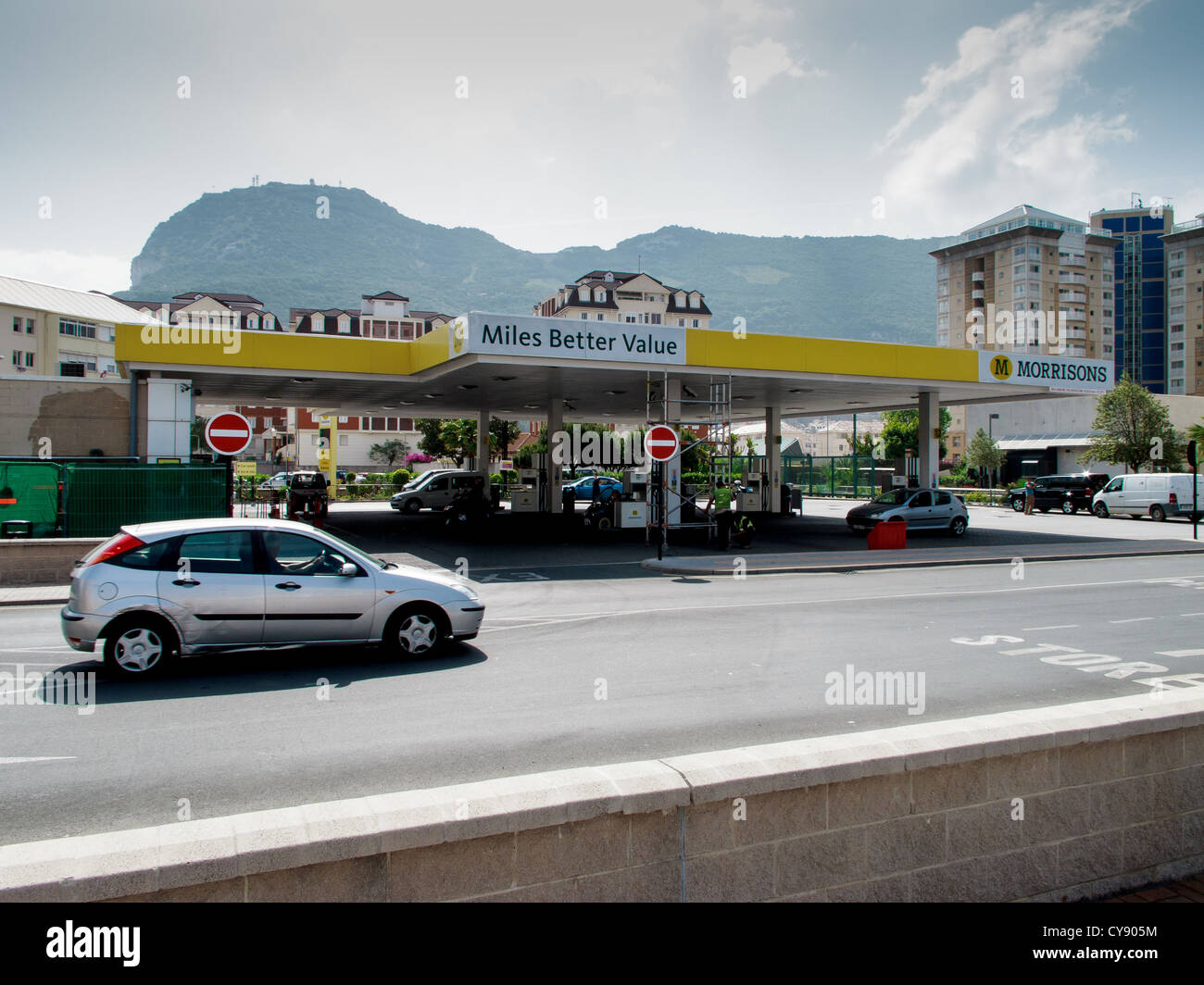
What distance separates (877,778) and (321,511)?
80.8ft

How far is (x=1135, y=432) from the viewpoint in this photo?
4759 cm

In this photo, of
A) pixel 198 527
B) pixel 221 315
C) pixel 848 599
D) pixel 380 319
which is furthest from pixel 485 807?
pixel 380 319

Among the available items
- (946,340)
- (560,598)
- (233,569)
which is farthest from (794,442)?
(233,569)

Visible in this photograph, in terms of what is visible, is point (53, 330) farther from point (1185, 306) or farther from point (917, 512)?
point (1185, 306)

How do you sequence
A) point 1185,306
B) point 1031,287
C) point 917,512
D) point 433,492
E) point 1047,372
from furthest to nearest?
point 1185,306 < point 1031,287 < point 433,492 < point 1047,372 < point 917,512

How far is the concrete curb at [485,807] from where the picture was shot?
9.04 ft

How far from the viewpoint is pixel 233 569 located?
894 centimetres

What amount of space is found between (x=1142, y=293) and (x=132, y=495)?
152566 millimetres

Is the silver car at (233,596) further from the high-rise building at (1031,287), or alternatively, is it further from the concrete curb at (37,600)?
the high-rise building at (1031,287)

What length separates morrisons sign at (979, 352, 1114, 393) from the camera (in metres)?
26.8

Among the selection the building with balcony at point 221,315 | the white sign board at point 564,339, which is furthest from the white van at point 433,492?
the building with balcony at point 221,315

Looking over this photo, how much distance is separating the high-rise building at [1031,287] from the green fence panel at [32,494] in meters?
106

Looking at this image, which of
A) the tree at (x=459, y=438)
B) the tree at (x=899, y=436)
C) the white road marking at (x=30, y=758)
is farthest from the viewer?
the tree at (x=899, y=436)

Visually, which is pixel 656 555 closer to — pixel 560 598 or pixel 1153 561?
pixel 560 598
